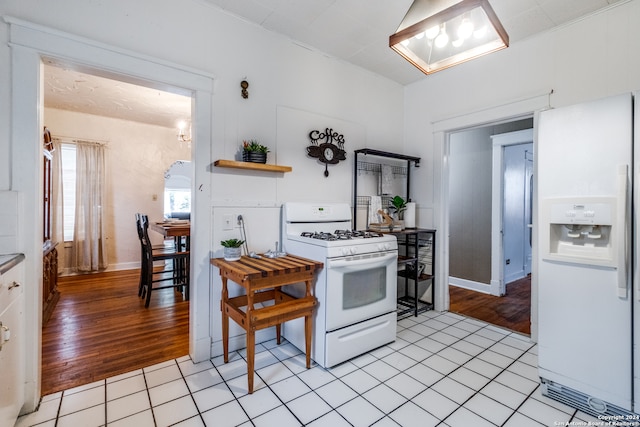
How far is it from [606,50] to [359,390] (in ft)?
9.97

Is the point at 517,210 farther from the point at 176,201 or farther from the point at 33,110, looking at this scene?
the point at 176,201

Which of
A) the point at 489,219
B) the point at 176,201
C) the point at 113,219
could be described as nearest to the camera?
the point at 489,219

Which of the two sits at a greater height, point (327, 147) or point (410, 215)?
point (327, 147)

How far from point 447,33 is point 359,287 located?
1.72 meters

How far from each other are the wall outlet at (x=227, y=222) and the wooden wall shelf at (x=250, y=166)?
388 mm

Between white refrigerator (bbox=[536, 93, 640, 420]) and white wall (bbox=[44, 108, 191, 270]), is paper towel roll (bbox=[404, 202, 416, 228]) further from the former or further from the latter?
white wall (bbox=[44, 108, 191, 270])

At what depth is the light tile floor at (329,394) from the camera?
1.61 meters

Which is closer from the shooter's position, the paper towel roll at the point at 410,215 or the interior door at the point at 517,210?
the paper towel roll at the point at 410,215

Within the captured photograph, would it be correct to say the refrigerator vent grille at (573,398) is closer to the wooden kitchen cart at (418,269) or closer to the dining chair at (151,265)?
the wooden kitchen cart at (418,269)

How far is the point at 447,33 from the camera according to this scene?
168 centimetres

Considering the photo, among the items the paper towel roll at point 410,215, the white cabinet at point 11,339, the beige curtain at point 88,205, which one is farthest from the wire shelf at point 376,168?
the beige curtain at point 88,205

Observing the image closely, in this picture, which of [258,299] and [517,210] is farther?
[517,210]

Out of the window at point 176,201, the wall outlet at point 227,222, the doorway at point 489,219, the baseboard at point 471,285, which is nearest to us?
the wall outlet at point 227,222

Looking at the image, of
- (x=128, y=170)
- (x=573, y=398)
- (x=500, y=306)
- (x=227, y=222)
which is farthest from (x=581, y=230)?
(x=128, y=170)
